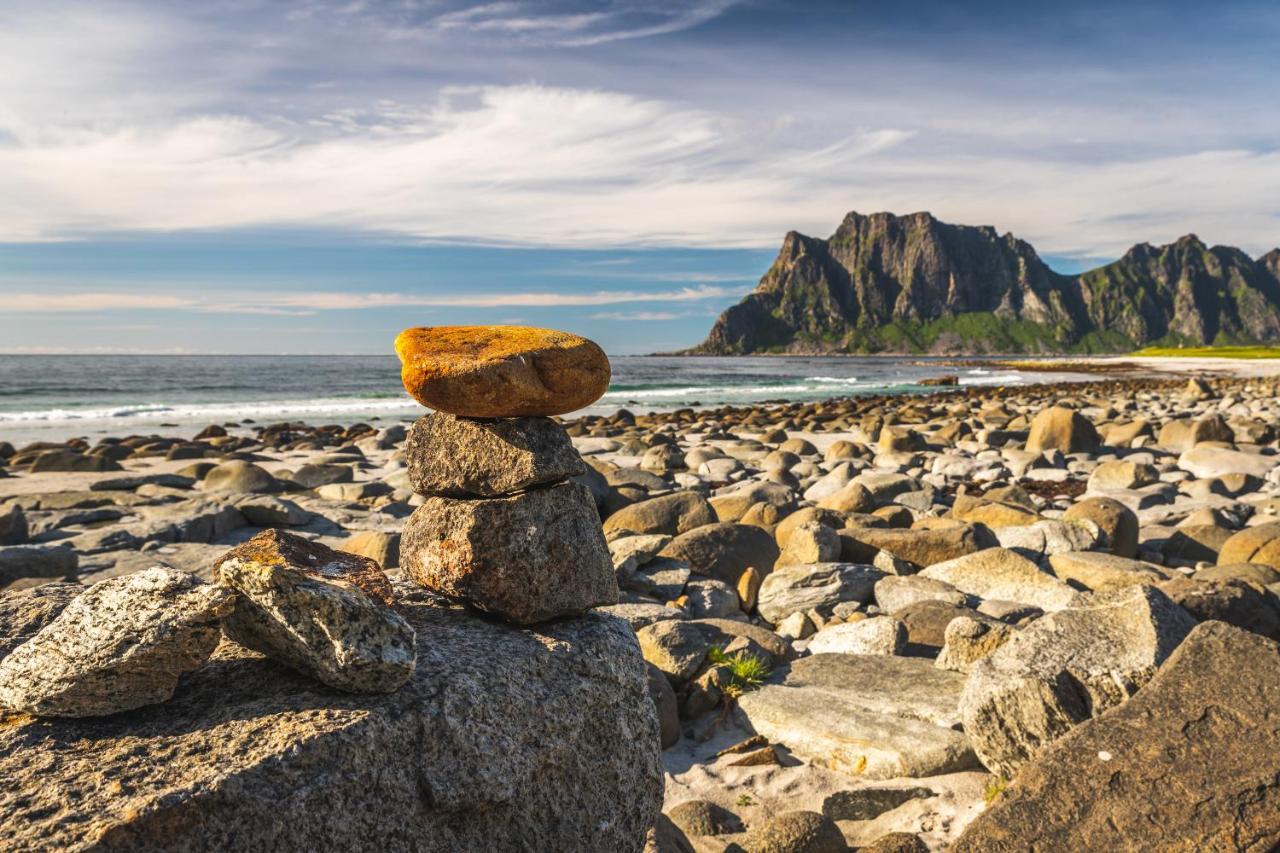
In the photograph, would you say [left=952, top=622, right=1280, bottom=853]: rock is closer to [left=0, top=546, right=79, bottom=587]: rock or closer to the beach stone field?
the beach stone field

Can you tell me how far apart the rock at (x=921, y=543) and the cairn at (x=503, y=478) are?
6.58 m

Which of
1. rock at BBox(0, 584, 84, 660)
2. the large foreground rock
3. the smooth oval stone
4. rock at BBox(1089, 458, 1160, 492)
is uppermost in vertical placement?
the smooth oval stone

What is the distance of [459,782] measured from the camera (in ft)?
10.4

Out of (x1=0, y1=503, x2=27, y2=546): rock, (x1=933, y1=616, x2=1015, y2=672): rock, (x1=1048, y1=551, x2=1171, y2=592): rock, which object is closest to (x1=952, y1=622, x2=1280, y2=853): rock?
(x1=933, y1=616, x2=1015, y2=672): rock

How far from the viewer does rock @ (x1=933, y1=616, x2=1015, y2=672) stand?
628cm

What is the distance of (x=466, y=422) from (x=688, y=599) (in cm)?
492

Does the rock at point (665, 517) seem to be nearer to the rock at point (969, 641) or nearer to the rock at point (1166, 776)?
the rock at point (969, 641)

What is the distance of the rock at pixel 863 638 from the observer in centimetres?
720

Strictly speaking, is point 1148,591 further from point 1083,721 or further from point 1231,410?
point 1231,410

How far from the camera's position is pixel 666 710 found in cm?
606

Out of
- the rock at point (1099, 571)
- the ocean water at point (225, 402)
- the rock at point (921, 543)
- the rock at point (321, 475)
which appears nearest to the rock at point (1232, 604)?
the rock at point (1099, 571)

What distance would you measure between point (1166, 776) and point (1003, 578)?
16.7ft

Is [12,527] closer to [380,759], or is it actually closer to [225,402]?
[380,759]

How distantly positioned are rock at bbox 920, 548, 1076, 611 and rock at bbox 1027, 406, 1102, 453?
1263 cm
